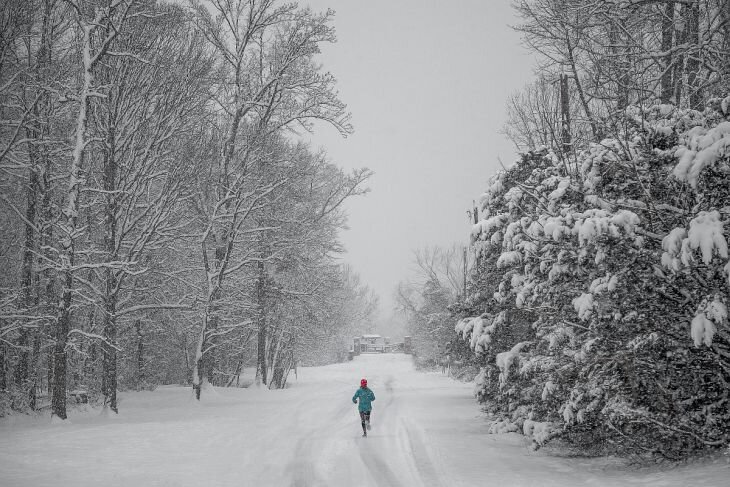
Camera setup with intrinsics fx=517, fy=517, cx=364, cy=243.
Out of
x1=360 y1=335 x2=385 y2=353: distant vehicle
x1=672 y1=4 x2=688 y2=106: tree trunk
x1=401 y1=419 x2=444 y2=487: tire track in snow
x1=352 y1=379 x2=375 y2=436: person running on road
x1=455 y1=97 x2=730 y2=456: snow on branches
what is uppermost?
x1=672 y1=4 x2=688 y2=106: tree trunk

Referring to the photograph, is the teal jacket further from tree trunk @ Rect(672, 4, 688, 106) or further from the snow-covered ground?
tree trunk @ Rect(672, 4, 688, 106)

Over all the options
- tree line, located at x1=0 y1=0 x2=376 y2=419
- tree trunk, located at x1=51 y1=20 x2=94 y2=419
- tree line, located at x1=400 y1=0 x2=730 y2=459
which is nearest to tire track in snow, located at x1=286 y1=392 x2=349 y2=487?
tree line, located at x1=400 y1=0 x2=730 y2=459

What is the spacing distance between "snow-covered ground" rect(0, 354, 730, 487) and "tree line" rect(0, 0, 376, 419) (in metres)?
2.57

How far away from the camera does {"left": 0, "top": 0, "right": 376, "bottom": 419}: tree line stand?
512 inches

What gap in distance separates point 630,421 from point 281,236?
16972 mm

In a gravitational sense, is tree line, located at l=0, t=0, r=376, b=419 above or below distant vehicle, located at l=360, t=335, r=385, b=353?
above

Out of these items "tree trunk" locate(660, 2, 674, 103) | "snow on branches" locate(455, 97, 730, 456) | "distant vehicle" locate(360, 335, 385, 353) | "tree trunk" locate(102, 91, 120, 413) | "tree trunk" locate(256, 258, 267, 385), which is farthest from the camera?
"distant vehicle" locate(360, 335, 385, 353)

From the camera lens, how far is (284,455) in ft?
31.6

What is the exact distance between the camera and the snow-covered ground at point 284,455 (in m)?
7.73

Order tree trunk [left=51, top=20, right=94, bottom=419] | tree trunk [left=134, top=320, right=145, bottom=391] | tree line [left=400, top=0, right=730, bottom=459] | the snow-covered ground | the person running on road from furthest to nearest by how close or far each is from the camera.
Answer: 1. tree trunk [left=134, top=320, right=145, bottom=391]
2. tree trunk [left=51, top=20, right=94, bottom=419]
3. the person running on road
4. the snow-covered ground
5. tree line [left=400, top=0, right=730, bottom=459]

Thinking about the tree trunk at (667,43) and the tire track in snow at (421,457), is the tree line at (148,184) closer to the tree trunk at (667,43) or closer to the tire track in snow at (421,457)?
the tire track in snow at (421,457)

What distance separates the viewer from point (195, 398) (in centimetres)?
1792

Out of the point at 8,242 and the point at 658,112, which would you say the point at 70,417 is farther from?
the point at 658,112

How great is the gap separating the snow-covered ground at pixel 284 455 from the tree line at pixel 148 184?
2567 millimetres
